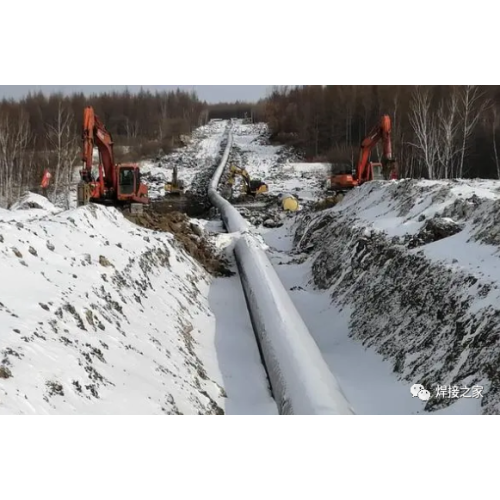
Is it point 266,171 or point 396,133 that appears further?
point 266,171

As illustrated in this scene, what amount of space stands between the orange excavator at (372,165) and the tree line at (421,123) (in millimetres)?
669

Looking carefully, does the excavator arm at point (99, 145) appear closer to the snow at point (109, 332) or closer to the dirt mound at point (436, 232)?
the snow at point (109, 332)

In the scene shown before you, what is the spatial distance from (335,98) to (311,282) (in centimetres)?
934

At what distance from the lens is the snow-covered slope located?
168 inches

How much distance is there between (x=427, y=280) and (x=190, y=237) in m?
7.63

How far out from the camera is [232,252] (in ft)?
45.3

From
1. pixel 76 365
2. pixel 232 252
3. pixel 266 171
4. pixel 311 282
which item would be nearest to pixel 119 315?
pixel 76 365

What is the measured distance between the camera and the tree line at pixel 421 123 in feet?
38.8

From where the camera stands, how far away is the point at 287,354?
6.06 meters

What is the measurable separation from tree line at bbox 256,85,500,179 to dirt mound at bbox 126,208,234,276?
4.54 meters

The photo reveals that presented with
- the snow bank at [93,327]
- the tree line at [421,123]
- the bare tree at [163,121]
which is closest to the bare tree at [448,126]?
the tree line at [421,123]

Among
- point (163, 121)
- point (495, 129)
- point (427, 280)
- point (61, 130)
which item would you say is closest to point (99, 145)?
point (61, 130)

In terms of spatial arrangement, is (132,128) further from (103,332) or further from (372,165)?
(103,332)

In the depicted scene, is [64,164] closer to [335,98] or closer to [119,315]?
[335,98]
